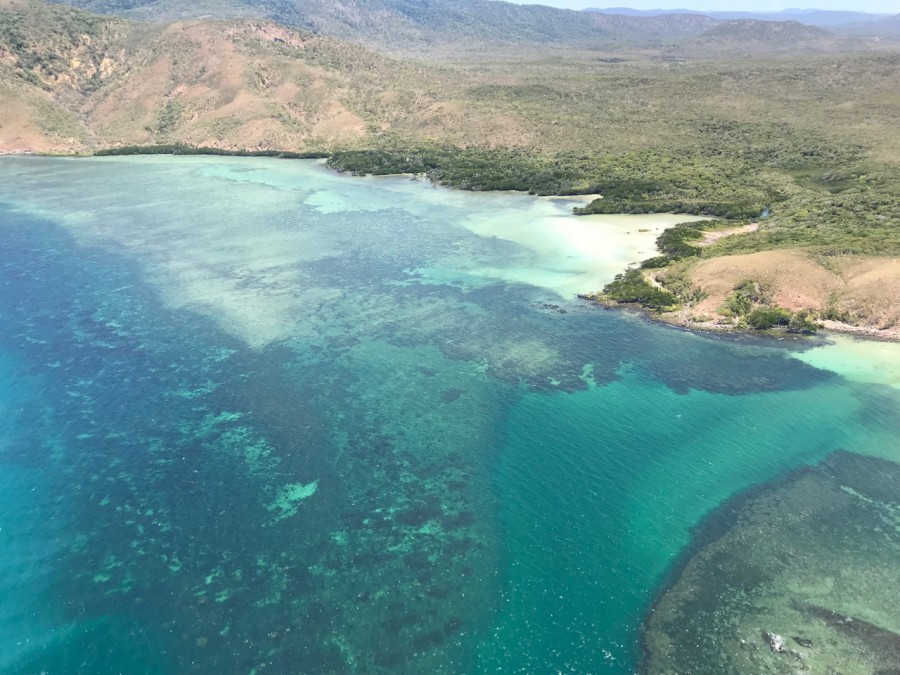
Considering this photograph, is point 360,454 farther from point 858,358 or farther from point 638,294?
point 858,358

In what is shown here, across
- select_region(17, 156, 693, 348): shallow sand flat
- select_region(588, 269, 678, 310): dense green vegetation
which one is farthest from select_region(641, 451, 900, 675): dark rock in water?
select_region(17, 156, 693, 348): shallow sand flat

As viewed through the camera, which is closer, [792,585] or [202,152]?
[792,585]

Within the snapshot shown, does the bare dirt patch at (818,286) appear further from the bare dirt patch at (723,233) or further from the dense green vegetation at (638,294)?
the bare dirt patch at (723,233)

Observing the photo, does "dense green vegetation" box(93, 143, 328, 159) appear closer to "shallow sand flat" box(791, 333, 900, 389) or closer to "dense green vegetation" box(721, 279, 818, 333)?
"dense green vegetation" box(721, 279, 818, 333)

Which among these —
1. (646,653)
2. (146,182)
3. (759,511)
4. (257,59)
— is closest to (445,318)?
(759,511)

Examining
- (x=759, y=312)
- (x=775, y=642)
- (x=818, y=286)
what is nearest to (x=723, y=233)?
(x=818, y=286)

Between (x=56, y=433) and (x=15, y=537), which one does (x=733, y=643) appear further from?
(x=56, y=433)

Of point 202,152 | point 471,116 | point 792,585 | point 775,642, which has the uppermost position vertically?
point 471,116
